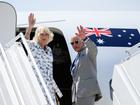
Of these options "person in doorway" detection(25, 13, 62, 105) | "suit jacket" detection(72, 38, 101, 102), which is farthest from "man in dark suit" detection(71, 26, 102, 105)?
"person in doorway" detection(25, 13, 62, 105)

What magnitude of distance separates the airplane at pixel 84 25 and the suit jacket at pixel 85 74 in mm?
886

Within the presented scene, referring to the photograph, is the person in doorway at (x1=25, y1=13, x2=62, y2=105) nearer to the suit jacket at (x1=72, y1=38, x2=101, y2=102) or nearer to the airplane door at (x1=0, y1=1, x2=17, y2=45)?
the suit jacket at (x1=72, y1=38, x2=101, y2=102)

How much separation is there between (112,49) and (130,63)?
13.6 feet

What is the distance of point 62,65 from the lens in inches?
264

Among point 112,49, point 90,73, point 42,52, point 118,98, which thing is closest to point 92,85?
point 90,73

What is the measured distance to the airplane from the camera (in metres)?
6.63

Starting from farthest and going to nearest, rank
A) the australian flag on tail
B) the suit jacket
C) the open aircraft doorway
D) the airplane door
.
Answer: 1. the australian flag on tail
2. the open aircraft doorway
3. the airplane door
4. the suit jacket

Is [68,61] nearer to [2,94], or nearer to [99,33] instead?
[99,33]

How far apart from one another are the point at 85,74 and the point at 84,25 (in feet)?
5.90

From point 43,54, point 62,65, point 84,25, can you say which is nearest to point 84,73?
point 43,54

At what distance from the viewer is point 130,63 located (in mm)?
2777

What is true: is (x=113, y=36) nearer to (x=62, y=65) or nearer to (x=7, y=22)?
(x=62, y=65)

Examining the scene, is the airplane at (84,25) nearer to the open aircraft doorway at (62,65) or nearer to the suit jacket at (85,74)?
the open aircraft doorway at (62,65)

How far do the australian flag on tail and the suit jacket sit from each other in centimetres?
136
